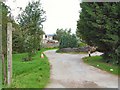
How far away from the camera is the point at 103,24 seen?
19.1 metres

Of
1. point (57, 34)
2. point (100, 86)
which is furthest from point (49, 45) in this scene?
point (100, 86)

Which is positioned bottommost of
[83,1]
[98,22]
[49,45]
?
[49,45]

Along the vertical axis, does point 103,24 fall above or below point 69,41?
above

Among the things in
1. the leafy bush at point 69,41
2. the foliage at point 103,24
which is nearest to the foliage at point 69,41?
the leafy bush at point 69,41

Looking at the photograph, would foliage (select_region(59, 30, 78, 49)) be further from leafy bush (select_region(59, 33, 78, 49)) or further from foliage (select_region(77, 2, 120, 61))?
foliage (select_region(77, 2, 120, 61))

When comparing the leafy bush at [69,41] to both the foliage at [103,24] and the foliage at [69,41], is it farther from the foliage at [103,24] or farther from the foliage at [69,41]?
the foliage at [103,24]

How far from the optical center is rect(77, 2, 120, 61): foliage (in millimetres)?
17750

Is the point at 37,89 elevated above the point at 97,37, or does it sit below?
below

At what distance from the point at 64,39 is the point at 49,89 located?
3706cm

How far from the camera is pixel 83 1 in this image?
→ 2133 centimetres

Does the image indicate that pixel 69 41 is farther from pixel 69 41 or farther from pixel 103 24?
pixel 103 24

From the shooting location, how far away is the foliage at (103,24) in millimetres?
17750

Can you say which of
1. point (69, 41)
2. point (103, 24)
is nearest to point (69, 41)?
point (69, 41)

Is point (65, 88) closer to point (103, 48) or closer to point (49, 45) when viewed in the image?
point (103, 48)
